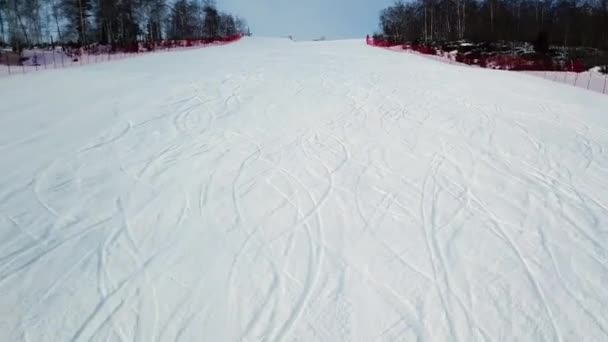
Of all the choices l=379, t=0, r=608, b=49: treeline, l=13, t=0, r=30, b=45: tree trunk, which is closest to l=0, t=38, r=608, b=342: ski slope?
l=379, t=0, r=608, b=49: treeline

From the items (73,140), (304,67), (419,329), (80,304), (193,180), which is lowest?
(419,329)

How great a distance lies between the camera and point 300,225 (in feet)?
12.9

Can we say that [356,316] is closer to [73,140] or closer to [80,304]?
[80,304]

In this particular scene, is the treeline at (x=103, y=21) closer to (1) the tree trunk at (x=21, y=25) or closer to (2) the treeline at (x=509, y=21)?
(1) the tree trunk at (x=21, y=25)

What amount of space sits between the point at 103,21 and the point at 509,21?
44.1 metres

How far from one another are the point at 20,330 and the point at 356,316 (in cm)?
237

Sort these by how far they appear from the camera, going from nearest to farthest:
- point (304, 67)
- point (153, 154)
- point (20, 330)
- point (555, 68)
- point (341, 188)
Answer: point (20, 330) < point (341, 188) < point (153, 154) < point (304, 67) < point (555, 68)

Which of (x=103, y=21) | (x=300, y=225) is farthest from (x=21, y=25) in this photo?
(x=300, y=225)

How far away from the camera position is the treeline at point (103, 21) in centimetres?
3706

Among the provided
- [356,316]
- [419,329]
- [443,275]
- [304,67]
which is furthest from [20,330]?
[304,67]

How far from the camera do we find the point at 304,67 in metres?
15.0

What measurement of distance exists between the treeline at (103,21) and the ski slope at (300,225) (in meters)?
31.0

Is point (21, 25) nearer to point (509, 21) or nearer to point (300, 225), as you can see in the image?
point (300, 225)

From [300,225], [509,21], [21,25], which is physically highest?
[21,25]
